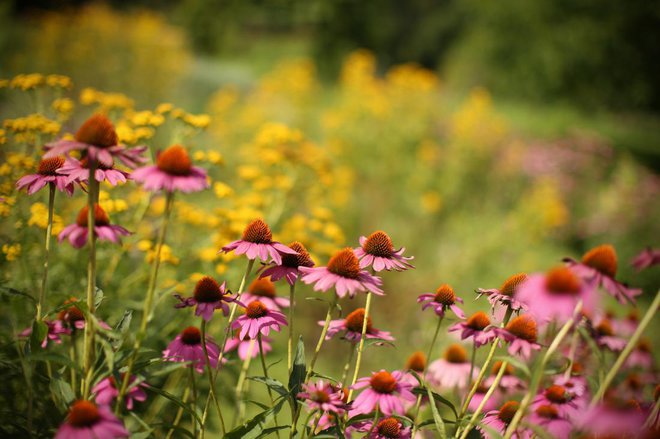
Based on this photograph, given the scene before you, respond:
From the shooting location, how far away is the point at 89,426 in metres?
0.75

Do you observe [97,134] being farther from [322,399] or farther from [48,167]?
[322,399]

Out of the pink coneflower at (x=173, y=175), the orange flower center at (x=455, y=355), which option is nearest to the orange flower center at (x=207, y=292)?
the pink coneflower at (x=173, y=175)

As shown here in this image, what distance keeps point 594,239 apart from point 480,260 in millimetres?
2803

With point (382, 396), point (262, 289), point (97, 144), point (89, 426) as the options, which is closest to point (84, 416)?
point (89, 426)

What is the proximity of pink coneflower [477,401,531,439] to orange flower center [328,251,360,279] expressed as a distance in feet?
1.46

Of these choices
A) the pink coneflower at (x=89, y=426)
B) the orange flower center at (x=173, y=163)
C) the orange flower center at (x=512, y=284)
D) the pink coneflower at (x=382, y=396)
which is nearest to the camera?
the pink coneflower at (x=89, y=426)

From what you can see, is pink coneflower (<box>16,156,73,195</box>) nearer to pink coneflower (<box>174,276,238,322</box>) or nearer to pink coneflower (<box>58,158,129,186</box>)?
pink coneflower (<box>58,158,129,186</box>)

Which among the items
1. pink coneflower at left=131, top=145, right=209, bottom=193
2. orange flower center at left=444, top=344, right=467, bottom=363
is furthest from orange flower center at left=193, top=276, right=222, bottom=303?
orange flower center at left=444, top=344, right=467, bottom=363

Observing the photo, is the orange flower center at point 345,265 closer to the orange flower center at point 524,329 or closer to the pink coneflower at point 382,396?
the pink coneflower at point 382,396

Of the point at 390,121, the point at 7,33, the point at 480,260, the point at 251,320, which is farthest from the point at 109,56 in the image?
the point at 251,320

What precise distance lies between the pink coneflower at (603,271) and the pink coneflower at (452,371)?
0.63 meters

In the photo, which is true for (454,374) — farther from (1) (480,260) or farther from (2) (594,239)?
(2) (594,239)

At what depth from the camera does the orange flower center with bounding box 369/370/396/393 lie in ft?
3.25

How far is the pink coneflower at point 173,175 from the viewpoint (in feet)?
2.67
